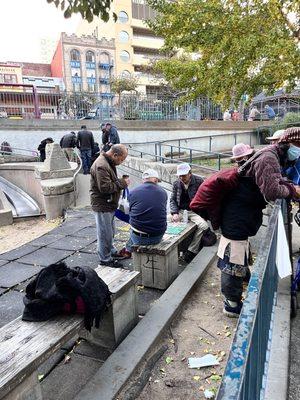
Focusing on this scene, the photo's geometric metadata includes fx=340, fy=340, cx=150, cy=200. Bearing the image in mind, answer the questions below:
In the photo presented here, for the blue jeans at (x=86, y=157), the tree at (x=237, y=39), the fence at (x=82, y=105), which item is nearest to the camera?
the tree at (x=237, y=39)

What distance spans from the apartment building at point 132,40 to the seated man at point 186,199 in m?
40.8

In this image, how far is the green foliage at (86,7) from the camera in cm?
305

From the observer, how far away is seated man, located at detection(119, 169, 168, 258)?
4184mm

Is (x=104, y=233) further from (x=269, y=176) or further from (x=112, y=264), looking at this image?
(x=269, y=176)

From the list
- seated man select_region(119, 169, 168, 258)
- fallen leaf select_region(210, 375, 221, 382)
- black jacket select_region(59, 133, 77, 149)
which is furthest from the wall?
fallen leaf select_region(210, 375, 221, 382)

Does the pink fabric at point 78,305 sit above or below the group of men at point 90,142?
below

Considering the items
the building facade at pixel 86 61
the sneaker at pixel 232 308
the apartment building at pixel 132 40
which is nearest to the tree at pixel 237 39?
the sneaker at pixel 232 308

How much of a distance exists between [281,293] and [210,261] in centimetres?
128

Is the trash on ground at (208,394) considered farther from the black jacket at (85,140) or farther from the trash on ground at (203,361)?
the black jacket at (85,140)

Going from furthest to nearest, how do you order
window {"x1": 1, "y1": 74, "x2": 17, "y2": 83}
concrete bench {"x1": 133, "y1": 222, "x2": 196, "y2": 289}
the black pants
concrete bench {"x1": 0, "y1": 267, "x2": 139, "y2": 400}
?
window {"x1": 1, "y1": 74, "x2": 17, "y2": 83}, concrete bench {"x1": 133, "y1": 222, "x2": 196, "y2": 289}, the black pants, concrete bench {"x1": 0, "y1": 267, "x2": 139, "y2": 400}

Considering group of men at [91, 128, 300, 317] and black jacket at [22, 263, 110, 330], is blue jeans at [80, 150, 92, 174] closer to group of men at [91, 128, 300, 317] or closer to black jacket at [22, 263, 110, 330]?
group of men at [91, 128, 300, 317]

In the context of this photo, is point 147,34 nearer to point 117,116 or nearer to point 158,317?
point 117,116

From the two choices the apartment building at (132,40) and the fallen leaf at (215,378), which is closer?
the fallen leaf at (215,378)

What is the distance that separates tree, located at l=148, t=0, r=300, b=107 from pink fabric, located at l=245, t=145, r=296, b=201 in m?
6.29
